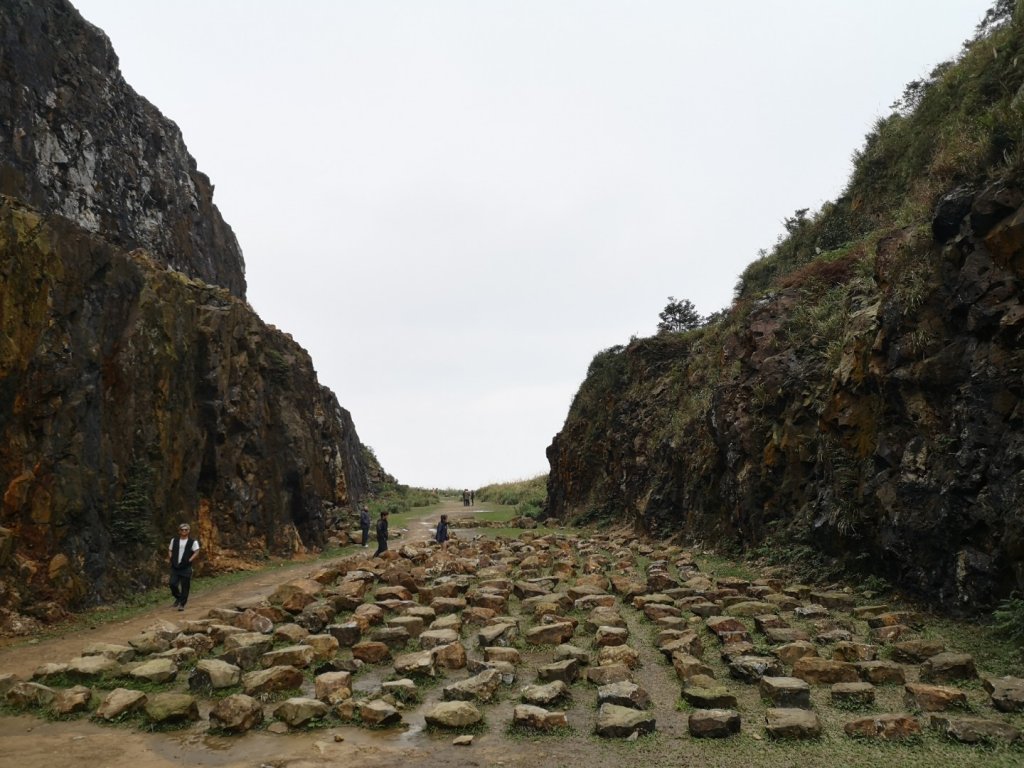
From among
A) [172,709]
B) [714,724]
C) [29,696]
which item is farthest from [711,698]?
[29,696]

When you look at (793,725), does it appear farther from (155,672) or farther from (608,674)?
(155,672)

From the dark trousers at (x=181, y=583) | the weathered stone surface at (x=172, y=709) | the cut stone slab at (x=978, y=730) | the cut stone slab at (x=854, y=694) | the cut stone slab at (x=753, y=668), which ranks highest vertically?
the dark trousers at (x=181, y=583)

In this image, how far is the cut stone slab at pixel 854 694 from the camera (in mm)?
7238

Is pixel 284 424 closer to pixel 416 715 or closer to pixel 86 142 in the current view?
pixel 86 142

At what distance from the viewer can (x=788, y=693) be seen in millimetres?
7395

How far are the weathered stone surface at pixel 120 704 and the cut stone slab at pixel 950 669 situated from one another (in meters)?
9.21

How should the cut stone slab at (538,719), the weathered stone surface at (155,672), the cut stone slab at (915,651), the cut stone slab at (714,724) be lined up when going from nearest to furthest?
the cut stone slab at (714,724) → the cut stone slab at (538,719) → the cut stone slab at (915,651) → the weathered stone surface at (155,672)

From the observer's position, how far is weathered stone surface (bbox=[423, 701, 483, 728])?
713 centimetres

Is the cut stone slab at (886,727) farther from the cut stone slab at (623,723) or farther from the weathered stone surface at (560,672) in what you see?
the weathered stone surface at (560,672)

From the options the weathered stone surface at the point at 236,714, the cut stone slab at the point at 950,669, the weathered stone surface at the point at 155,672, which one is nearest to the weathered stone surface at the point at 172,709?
the weathered stone surface at the point at 236,714

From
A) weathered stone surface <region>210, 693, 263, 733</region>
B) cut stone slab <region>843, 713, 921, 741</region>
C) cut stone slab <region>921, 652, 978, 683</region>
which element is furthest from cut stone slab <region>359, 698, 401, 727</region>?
cut stone slab <region>921, 652, 978, 683</region>

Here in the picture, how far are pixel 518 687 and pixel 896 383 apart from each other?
9547mm

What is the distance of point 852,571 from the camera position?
14000mm

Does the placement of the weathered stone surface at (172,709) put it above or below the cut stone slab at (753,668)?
above
